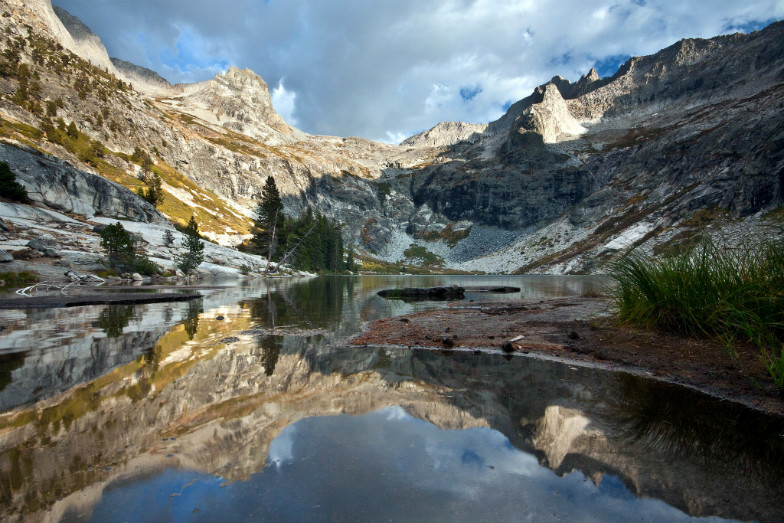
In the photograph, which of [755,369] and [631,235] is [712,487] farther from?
[631,235]

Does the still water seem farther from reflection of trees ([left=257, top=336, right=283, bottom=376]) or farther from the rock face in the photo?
the rock face

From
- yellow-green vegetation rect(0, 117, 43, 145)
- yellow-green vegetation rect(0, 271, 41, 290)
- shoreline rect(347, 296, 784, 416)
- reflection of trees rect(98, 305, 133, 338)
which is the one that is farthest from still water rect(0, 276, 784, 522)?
yellow-green vegetation rect(0, 117, 43, 145)

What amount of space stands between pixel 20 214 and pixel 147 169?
225ft

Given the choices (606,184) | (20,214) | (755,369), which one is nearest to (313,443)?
(755,369)

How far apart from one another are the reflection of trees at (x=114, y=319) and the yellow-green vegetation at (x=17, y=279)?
57.4 feet

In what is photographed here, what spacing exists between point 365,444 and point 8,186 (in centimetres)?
6466

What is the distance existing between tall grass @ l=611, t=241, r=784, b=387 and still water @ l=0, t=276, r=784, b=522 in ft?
8.61


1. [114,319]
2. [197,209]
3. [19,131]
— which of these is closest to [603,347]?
[114,319]

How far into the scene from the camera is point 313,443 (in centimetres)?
406

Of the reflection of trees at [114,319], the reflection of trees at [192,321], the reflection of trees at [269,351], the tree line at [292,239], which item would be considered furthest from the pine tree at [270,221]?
the reflection of trees at [269,351]

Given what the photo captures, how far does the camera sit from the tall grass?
22.0 ft

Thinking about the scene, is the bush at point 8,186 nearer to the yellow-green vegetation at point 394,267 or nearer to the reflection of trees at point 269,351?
the reflection of trees at point 269,351

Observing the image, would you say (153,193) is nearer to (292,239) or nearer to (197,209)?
(197,209)

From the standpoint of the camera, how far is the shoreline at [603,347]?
5.87 meters
